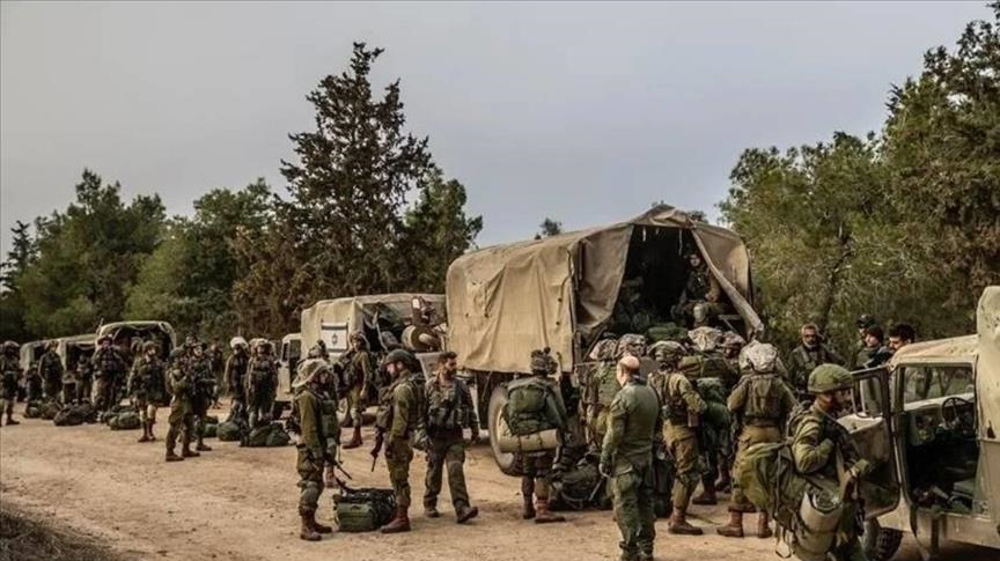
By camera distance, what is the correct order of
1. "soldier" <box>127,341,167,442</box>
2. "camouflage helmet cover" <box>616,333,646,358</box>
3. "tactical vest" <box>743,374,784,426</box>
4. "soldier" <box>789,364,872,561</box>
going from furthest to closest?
1. "soldier" <box>127,341,167,442</box>
2. "camouflage helmet cover" <box>616,333,646,358</box>
3. "tactical vest" <box>743,374,784,426</box>
4. "soldier" <box>789,364,872,561</box>

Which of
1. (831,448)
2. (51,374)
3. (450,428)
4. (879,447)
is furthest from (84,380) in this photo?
(831,448)

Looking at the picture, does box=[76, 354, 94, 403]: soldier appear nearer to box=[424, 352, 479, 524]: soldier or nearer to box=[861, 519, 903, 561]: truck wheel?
box=[424, 352, 479, 524]: soldier

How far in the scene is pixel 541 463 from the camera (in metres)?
9.85

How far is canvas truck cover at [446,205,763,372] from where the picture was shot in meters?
12.0

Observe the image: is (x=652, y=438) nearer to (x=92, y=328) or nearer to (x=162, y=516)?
(x=162, y=516)

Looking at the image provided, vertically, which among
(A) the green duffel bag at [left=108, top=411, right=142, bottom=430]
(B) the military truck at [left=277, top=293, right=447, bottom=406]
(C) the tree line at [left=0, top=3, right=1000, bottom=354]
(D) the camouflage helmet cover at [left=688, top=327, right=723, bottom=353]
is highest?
(C) the tree line at [left=0, top=3, right=1000, bottom=354]

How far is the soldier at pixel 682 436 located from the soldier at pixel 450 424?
193 cm

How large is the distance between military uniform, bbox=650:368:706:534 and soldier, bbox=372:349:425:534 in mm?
2310

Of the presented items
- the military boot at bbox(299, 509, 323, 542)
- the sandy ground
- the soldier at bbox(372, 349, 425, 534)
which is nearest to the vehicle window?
the sandy ground

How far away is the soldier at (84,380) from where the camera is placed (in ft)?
76.2

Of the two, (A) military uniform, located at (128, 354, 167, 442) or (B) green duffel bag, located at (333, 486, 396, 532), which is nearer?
(B) green duffel bag, located at (333, 486, 396, 532)

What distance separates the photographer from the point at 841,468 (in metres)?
5.99

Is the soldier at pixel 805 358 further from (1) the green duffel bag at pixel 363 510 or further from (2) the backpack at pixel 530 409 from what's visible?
(1) the green duffel bag at pixel 363 510

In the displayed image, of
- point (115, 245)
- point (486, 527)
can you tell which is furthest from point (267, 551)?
point (115, 245)
